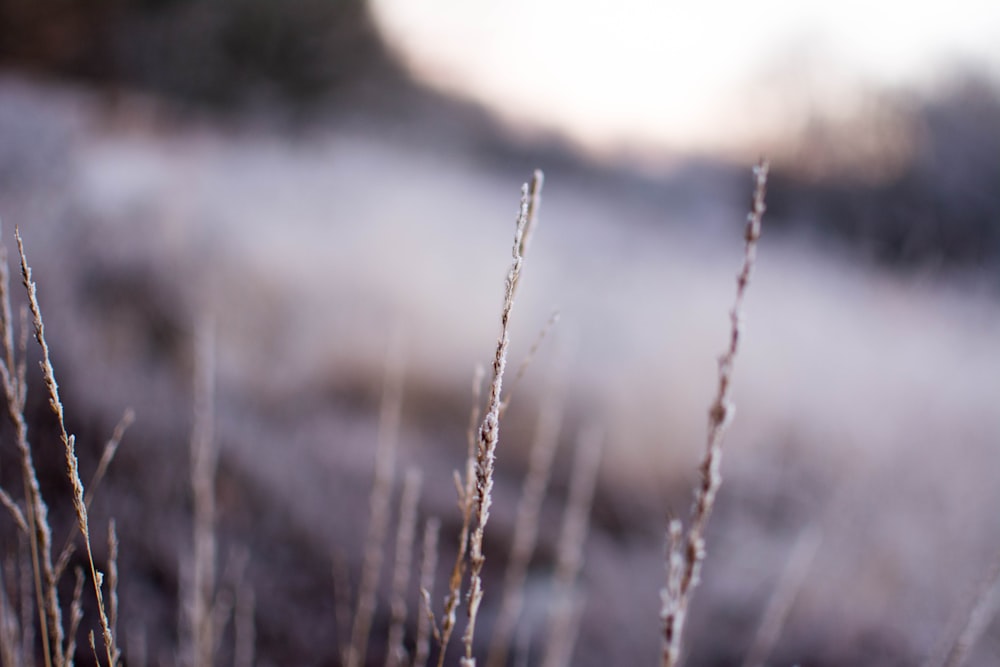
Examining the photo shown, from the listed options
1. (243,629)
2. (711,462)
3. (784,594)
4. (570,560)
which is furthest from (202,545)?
(784,594)

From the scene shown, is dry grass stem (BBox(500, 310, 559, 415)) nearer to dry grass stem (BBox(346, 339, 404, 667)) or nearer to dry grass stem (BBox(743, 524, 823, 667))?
dry grass stem (BBox(346, 339, 404, 667))

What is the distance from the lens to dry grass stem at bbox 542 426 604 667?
1.45 metres

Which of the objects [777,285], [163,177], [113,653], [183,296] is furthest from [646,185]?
[113,653]

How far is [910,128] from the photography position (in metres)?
8.12

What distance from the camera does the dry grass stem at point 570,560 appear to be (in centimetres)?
145

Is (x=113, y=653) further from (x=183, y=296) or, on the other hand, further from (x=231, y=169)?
(x=231, y=169)

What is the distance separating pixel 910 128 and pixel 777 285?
12.8 feet

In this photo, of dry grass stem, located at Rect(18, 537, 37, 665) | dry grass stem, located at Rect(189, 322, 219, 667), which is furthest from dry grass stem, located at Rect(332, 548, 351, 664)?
dry grass stem, located at Rect(18, 537, 37, 665)

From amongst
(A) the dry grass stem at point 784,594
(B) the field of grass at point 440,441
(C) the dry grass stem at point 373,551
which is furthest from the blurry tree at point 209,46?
(A) the dry grass stem at point 784,594

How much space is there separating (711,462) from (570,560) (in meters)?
0.83

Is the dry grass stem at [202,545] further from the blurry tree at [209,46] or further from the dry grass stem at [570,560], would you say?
the blurry tree at [209,46]

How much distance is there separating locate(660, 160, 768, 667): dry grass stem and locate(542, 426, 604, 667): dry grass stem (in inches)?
28.5

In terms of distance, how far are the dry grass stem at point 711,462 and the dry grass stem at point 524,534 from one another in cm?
74

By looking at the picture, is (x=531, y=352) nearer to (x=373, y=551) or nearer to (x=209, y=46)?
(x=373, y=551)
